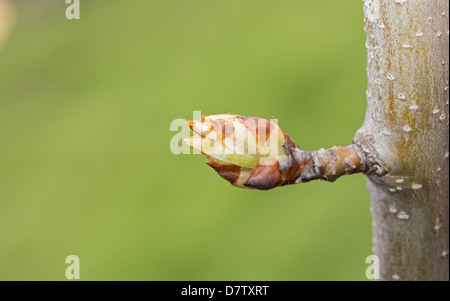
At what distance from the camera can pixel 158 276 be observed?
31.1 inches

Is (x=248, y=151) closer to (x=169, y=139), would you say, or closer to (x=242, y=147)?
(x=242, y=147)

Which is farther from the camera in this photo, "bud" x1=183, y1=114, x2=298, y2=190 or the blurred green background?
the blurred green background

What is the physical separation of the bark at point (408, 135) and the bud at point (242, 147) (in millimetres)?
59

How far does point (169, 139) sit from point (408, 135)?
728 mm

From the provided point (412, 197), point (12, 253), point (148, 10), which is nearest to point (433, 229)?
point (412, 197)

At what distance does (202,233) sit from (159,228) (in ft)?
0.24

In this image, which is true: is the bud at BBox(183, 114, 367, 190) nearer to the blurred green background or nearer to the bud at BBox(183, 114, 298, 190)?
the bud at BBox(183, 114, 298, 190)

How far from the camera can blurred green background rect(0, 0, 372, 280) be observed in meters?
0.81

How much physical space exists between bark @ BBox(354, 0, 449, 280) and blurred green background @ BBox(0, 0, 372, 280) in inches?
17.9

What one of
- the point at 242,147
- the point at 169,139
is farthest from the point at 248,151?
the point at 169,139

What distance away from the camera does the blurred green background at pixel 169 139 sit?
0.81 meters

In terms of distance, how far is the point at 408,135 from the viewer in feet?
0.89

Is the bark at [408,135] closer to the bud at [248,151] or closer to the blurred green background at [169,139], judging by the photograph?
the bud at [248,151]

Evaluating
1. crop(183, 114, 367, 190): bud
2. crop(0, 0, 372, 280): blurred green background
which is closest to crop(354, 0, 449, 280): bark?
crop(183, 114, 367, 190): bud
